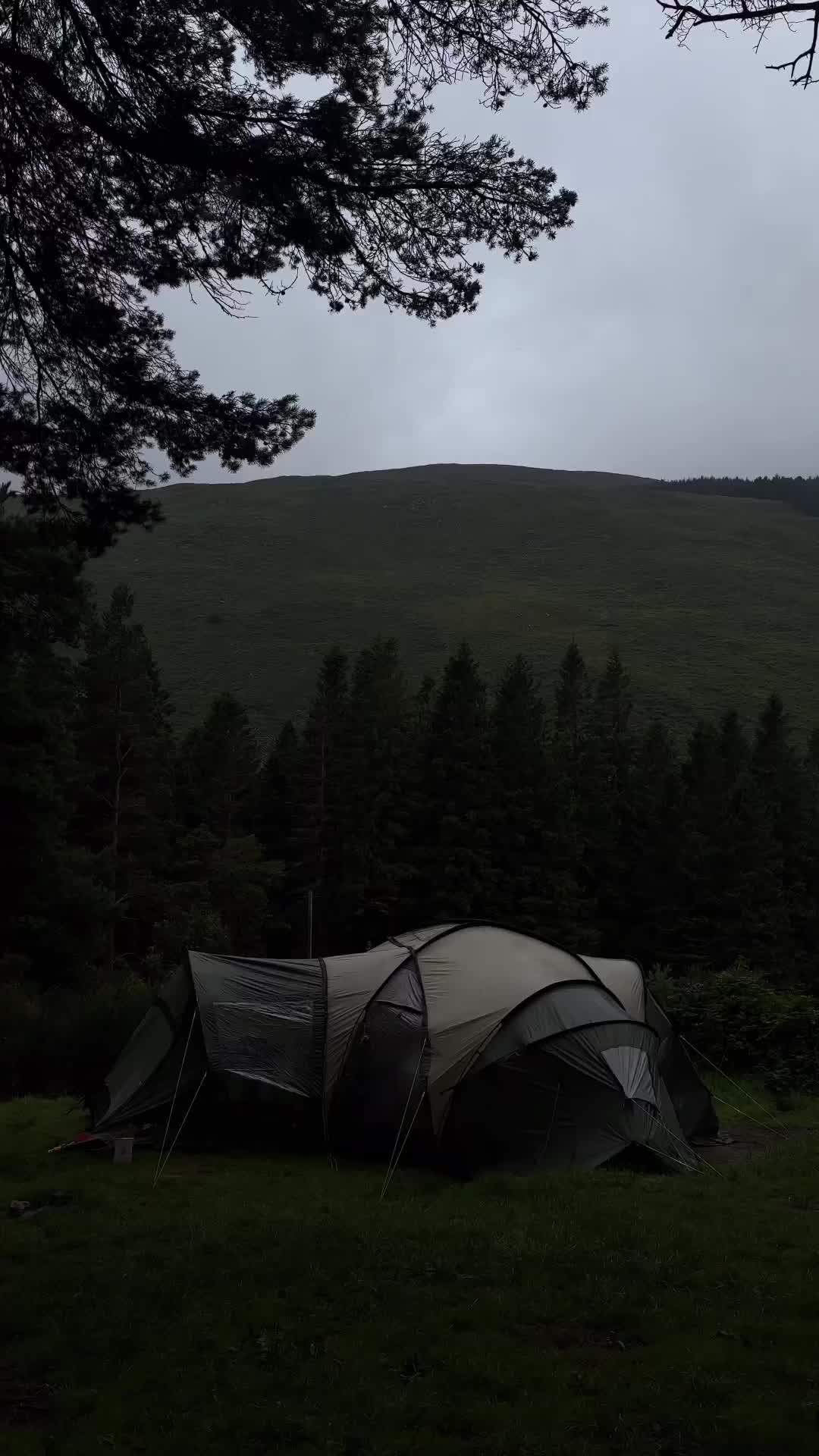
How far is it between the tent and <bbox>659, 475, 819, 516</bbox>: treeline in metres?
158

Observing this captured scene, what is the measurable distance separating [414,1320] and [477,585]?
109 metres

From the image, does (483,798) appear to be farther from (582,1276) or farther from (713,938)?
(582,1276)

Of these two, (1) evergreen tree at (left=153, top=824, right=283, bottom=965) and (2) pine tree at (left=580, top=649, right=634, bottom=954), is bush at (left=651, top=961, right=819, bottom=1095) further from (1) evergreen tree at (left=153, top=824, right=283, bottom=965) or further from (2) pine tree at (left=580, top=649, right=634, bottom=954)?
(2) pine tree at (left=580, top=649, right=634, bottom=954)

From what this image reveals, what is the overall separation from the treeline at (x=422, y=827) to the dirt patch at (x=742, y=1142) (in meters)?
23.4

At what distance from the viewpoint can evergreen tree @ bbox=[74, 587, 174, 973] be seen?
39.0m

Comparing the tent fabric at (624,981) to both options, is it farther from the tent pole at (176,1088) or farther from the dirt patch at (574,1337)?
the dirt patch at (574,1337)

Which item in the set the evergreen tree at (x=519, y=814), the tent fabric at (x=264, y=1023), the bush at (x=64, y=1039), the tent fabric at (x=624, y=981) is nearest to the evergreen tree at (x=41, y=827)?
the bush at (x=64, y=1039)

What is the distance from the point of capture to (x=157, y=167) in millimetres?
7281

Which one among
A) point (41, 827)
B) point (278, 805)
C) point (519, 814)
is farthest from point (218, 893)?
point (41, 827)

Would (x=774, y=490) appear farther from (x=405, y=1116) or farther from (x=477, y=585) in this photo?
(x=405, y=1116)

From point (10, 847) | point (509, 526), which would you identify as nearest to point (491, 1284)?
point (10, 847)

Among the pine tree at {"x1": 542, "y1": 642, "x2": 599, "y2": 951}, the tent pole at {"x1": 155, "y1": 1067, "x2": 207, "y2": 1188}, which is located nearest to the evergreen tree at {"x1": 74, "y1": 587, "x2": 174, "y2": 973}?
the pine tree at {"x1": 542, "y1": 642, "x2": 599, "y2": 951}

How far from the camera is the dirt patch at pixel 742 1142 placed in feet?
37.6

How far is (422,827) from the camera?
1817 inches
